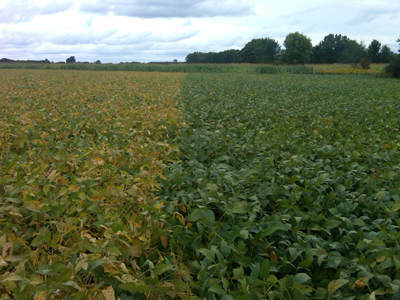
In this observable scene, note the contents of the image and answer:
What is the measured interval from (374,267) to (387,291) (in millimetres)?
194

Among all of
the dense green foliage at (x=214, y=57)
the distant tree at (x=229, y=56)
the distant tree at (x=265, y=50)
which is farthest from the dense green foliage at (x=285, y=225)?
the distant tree at (x=229, y=56)

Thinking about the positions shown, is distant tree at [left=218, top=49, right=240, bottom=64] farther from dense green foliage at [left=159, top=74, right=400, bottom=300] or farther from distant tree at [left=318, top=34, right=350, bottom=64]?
dense green foliage at [left=159, top=74, right=400, bottom=300]

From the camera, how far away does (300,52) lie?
215ft

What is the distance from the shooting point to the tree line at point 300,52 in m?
60.3

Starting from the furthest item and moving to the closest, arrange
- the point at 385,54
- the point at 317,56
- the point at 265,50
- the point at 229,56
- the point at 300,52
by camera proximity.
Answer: the point at 229,56, the point at 317,56, the point at 265,50, the point at 300,52, the point at 385,54

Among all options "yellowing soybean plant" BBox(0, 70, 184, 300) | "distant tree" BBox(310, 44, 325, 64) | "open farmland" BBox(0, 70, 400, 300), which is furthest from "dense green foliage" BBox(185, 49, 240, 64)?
"yellowing soybean plant" BBox(0, 70, 184, 300)

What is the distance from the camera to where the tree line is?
60.3 m

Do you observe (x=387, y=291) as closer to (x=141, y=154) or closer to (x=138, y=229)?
(x=138, y=229)

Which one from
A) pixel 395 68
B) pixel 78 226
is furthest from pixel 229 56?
pixel 78 226

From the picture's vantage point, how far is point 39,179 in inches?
106

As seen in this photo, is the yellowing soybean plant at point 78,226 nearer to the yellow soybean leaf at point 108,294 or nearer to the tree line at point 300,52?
the yellow soybean leaf at point 108,294

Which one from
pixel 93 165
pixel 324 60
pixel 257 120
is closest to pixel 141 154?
pixel 93 165

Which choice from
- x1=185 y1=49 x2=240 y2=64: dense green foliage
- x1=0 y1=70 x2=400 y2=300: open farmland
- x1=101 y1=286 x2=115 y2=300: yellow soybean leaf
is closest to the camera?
x1=101 y1=286 x2=115 y2=300: yellow soybean leaf

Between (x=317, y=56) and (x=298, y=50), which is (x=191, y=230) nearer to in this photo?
(x=298, y=50)
